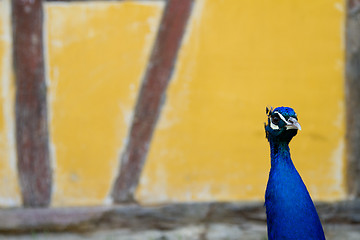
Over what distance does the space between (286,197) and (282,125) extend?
10.3 inches

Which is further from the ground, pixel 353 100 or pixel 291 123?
pixel 291 123

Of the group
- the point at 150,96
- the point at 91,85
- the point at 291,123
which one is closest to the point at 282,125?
the point at 291,123

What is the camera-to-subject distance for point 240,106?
2834 millimetres

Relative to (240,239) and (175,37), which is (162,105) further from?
(240,239)

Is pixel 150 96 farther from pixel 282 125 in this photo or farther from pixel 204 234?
pixel 282 125

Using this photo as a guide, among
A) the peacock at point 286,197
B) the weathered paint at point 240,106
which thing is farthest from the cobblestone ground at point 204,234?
the peacock at point 286,197

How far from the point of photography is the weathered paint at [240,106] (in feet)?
9.28

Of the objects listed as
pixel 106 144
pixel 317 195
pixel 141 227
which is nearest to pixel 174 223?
pixel 141 227

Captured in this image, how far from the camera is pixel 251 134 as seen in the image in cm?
283

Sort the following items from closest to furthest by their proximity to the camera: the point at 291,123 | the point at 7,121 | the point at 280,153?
1. the point at 291,123
2. the point at 280,153
3. the point at 7,121

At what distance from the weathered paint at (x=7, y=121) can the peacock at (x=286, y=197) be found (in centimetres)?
168

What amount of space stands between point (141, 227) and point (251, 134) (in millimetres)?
865

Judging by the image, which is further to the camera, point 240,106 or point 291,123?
point 240,106

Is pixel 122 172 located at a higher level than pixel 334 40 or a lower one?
lower
